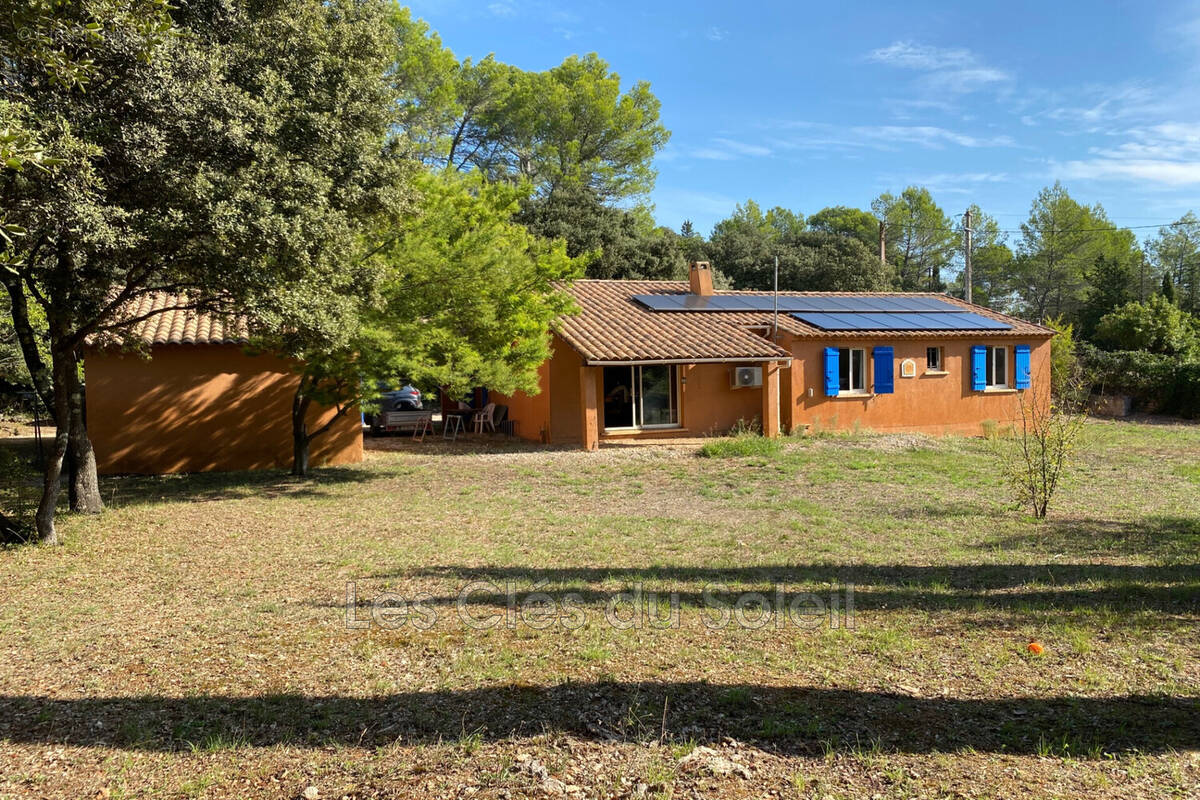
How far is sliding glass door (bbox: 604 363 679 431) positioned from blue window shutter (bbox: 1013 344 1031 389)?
10.6 m

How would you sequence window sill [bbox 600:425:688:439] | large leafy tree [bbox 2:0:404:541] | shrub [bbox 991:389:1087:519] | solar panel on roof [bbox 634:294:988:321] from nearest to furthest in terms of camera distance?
large leafy tree [bbox 2:0:404:541] → shrub [bbox 991:389:1087:519] → window sill [bbox 600:425:688:439] → solar panel on roof [bbox 634:294:988:321]

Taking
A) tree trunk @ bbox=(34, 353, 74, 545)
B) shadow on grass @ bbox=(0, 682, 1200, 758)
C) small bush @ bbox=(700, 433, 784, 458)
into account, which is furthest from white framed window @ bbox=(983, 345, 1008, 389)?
tree trunk @ bbox=(34, 353, 74, 545)

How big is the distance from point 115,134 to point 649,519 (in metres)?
7.09

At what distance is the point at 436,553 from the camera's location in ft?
26.7

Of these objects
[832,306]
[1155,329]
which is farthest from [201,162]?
[1155,329]

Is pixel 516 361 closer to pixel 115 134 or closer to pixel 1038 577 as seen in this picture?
pixel 115 134

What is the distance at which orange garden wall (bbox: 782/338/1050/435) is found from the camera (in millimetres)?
19688

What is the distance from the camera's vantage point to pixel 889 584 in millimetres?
6773

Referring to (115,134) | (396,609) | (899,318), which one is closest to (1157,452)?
(899,318)

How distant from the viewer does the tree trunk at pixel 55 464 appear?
8469 millimetres

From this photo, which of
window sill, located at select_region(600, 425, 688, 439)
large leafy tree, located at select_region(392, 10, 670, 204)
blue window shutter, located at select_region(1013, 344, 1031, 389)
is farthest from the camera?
large leafy tree, located at select_region(392, 10, 670, 204)

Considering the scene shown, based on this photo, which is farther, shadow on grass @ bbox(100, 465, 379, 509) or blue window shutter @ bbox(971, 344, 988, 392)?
blue window shutter @ bbox(971, 344, 988, 392)

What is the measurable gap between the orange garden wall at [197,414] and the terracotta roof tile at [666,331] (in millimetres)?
5673

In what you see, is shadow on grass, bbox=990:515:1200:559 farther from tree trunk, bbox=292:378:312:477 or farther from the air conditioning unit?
tree trunk, bbox=292:378:312:477
